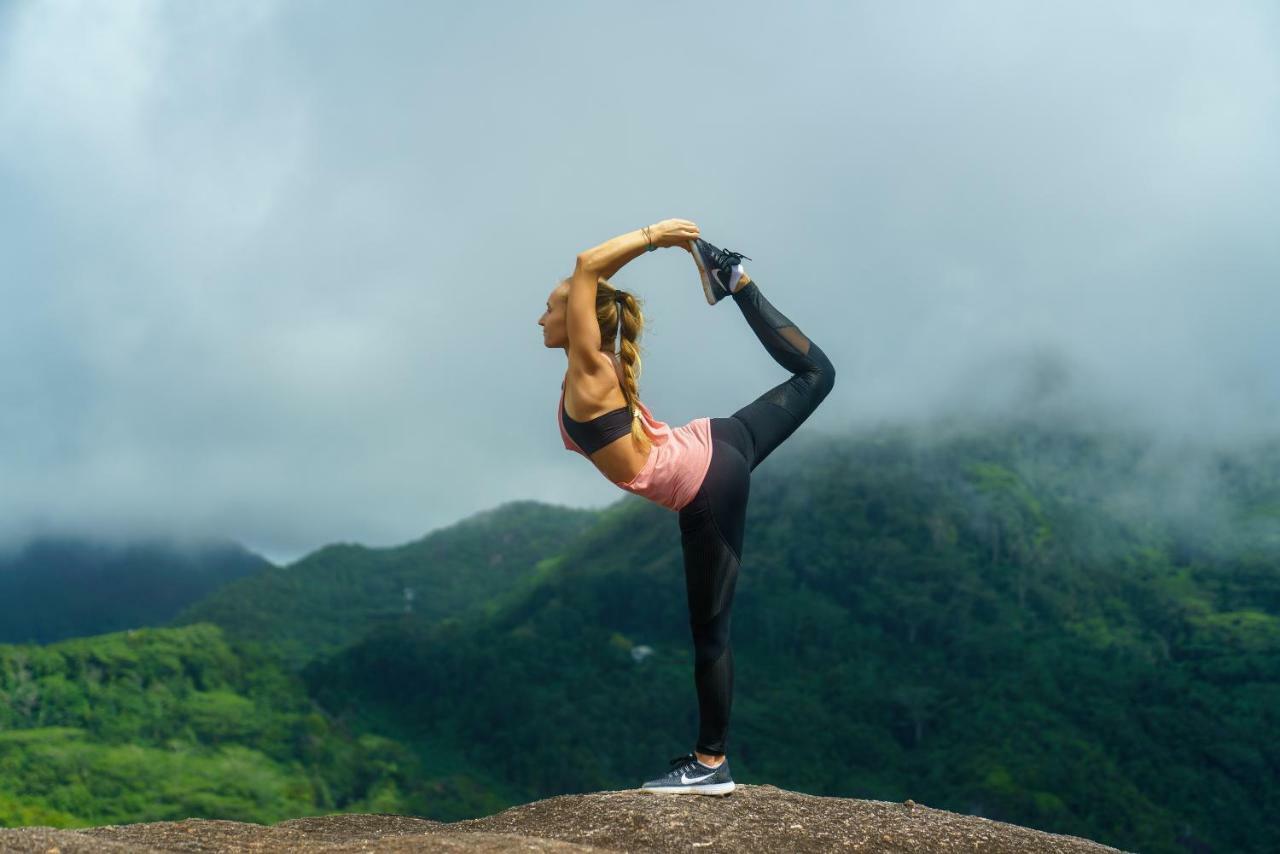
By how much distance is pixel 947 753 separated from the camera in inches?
3324

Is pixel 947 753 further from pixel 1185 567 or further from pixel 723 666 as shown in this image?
pixel 723 666

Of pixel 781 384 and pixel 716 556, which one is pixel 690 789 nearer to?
pixel 716 556

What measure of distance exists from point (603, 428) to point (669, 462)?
461 millimetres

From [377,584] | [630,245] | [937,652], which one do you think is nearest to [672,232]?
[630,245]

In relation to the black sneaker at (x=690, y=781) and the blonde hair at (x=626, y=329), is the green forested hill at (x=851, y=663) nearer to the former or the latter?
the black sneaker at (x=690, y=781)

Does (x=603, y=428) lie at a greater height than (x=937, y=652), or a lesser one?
lesser

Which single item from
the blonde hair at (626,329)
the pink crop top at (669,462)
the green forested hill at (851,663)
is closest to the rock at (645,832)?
the pink crop top at (669,462)

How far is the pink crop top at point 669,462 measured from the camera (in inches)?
294

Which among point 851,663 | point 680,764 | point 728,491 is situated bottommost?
point 680,764

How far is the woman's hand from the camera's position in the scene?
7.33 metres

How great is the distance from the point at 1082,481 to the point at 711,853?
4953 inches

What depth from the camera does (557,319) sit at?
7.54m

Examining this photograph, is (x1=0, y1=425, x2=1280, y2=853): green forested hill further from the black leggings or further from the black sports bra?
the black sports bra

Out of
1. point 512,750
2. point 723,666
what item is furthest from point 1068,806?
point 723,666
